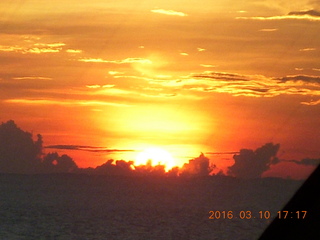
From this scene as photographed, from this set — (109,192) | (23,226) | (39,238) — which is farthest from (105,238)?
(109,192)

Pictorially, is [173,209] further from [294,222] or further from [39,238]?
[294,222]

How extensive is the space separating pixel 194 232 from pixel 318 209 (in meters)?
57.2

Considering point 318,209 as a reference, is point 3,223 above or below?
below

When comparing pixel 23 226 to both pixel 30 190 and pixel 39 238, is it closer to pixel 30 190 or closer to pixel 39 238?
pixel 39 238

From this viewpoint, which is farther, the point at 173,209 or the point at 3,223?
the point at 173,209

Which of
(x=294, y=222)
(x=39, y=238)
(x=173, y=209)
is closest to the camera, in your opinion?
(x=294, y=222)

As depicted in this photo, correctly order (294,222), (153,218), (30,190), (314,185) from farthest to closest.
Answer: (30,190)
(153,218)
(294,222)
(314,185)


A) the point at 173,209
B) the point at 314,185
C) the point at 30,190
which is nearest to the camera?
the point at 314,185

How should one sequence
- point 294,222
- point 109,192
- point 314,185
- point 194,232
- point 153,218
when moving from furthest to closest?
1. point 109,192
2. point 153,218
3. point 194,232
4. point 294,222
5. point 314,185

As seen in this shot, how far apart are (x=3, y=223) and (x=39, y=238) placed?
11.1m

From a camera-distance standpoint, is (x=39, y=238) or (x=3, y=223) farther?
(x=3, y=223)

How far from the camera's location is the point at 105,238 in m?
75.5

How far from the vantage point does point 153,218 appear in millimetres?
88000

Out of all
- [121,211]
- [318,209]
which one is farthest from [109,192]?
[318,209]
